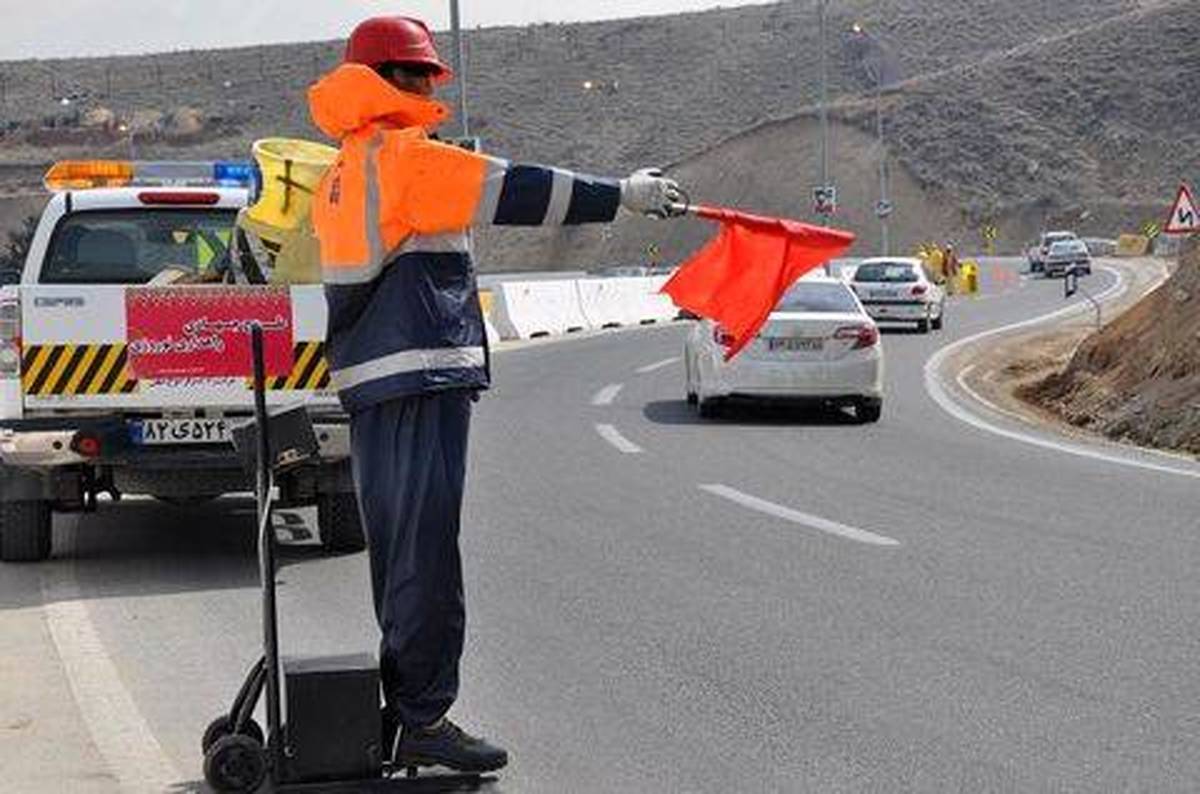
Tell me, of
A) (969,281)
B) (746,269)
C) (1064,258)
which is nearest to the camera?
(746,269)

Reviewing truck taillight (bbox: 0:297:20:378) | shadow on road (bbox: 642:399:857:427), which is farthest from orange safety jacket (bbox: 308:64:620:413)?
shadow on road (bbox: 642:399:857:427)

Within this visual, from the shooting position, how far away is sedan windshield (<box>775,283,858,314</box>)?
1889cm

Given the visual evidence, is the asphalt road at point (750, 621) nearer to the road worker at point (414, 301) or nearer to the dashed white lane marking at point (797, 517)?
the dashed white lane marking at point (797, 517)

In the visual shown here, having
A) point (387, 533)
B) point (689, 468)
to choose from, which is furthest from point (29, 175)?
point (387, 533)

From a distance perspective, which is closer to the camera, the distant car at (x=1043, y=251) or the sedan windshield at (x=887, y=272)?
the sedan windshield at (x=887, y=272)

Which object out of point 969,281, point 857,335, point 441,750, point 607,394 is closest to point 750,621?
point 441,750

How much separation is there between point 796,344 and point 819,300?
1043 mm

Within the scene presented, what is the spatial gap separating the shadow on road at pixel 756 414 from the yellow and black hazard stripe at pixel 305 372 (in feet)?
27.9

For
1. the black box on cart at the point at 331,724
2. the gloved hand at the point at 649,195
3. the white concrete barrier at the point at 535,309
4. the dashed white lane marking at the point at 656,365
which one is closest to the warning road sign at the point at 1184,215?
the dashed white lane marking at the point at 656,365

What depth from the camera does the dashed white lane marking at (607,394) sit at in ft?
68.2

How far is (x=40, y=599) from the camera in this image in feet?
30.0

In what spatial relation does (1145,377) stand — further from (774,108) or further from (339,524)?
(774,108)

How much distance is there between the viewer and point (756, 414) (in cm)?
1938

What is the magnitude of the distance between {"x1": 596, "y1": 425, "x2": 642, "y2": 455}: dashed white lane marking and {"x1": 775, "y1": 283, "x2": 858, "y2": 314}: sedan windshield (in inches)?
92.7
